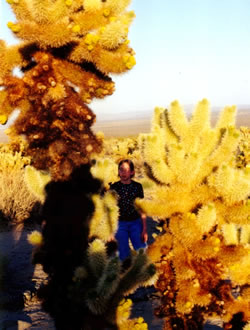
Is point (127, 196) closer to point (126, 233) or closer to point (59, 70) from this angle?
point (126, 233)

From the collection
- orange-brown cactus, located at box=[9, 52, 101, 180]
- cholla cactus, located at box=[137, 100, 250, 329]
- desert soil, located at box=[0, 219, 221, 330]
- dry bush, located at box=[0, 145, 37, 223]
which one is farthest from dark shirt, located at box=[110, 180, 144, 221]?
dry bush, located at box=[0, 145, 37, 223]

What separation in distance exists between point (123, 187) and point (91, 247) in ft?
9.81

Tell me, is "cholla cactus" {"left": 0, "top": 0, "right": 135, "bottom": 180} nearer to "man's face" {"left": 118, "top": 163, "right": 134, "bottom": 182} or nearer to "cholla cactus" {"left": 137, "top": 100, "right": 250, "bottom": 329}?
"cholla cactus" {"left": 137, "top": 100, "right": 250, "bottom": 329}

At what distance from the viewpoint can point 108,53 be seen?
2789 mm

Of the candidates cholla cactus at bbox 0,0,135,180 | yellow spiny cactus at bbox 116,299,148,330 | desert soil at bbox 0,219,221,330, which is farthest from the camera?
desert soil at bbox 0,219,221,330

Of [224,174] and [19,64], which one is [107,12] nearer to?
[19,64]

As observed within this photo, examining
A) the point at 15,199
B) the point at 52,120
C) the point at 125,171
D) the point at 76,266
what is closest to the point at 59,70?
the point at 52,120

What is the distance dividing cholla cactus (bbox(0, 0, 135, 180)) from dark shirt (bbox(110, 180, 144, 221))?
279cm

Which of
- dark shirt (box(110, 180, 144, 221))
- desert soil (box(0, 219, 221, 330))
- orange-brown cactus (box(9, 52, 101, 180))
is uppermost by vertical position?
orange-brown cactus (box(9, 52, 101, 180))

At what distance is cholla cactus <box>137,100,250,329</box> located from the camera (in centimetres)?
365

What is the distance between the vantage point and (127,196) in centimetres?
565

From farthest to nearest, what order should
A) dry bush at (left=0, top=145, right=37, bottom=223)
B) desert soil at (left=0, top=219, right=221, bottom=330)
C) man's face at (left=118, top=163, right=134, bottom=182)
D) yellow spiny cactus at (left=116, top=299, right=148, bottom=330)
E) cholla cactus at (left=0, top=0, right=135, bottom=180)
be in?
dry bush at (left=0, top=145, right=37, bottom=223)
man's face at (left=118, top=163, right=134, bottom=182)
desert soil at (left=0, top=219, right=221, bottom=330)
yellow spiny cactus at (left=116, top=299, right=148, bottom=330)
cholla cactus at (left=0, top=0, right=135, bottom=180)

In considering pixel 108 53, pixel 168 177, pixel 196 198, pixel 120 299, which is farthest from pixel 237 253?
pixel 108 53

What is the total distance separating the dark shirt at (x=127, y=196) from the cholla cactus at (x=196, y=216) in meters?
1.58
